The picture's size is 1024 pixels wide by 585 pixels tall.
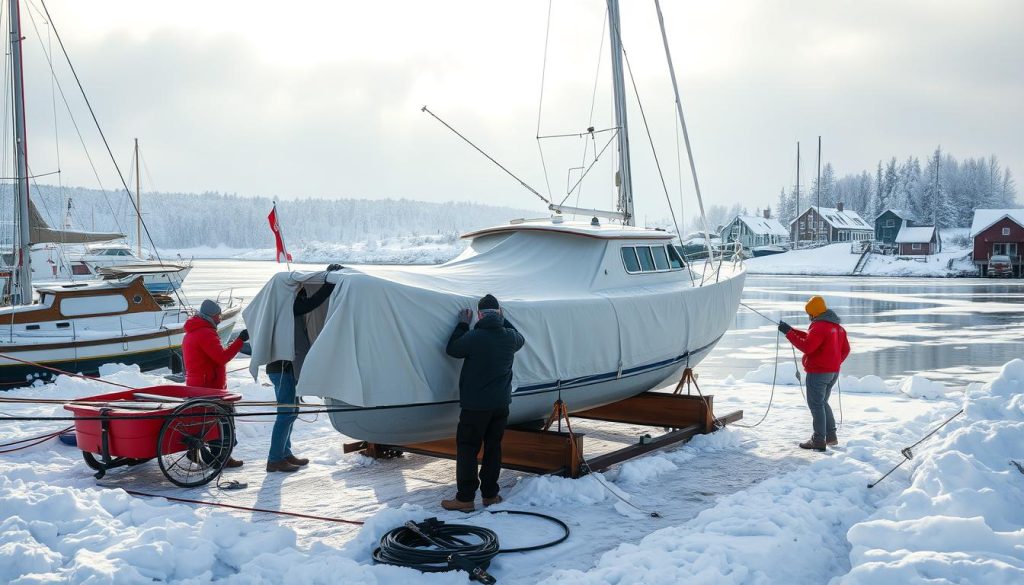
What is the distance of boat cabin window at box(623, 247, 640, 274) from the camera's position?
10047 millimetres

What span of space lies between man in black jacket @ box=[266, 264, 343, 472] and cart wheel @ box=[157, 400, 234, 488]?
1.68ft

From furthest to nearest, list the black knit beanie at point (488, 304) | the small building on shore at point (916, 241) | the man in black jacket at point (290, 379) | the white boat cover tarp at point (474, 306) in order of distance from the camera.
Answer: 1. the small building on shore at point (916, 241)
2. the man in black jacket at point (290, 379)
3. the black knit beanie at point (488, 304)
4. the white boat cover tarp at point (474, 306)

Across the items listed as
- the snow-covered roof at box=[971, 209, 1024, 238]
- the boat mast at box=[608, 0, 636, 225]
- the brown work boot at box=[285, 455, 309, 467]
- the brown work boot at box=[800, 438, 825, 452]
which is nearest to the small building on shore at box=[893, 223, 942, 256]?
the snow-covered roof at box=[971, 209, 1024, 238]

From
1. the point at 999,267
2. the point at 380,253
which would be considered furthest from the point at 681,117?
the point at 380,253

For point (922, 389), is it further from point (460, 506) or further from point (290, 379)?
point (290, 379)

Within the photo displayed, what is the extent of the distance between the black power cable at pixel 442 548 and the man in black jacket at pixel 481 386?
861 mm

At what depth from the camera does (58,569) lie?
4.99m

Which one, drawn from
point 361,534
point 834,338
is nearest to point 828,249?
point 834,338

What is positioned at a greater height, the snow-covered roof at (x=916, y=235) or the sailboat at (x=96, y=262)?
the snow-covered roof at (x=916, y=235)

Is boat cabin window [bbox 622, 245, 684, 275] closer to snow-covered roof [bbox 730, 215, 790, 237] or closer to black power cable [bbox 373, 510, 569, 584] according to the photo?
black power cable [bbox 373, 510, 569, 584]

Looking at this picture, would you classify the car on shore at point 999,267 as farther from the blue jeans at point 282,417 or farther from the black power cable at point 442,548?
the black power cable at point 442,548

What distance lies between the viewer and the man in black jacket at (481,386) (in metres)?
6.75

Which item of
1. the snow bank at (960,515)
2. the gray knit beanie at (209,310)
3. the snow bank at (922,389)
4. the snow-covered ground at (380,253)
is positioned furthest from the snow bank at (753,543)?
the snow-covered ground at (380,253)

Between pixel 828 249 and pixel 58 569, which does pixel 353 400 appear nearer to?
pixel 58 569
